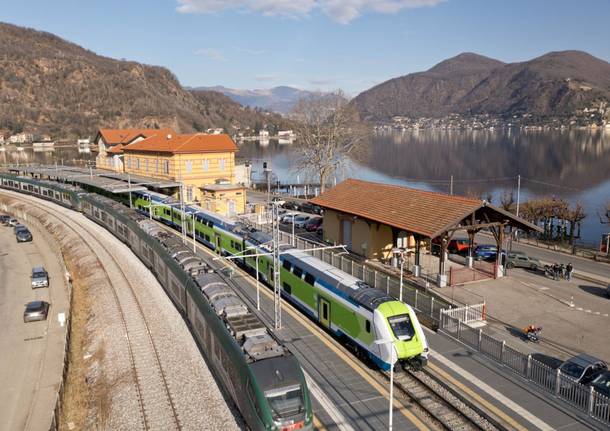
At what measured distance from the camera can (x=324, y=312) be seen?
75.7 feet

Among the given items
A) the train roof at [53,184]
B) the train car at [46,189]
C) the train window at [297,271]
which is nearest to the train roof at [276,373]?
the train window at [297,271]

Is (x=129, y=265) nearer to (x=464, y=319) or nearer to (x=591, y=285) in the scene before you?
(x=464, y=319)

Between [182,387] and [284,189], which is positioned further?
[284,189]

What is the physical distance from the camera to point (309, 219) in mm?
49969

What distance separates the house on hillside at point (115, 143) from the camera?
254ft

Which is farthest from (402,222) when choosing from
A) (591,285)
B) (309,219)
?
(309,219)

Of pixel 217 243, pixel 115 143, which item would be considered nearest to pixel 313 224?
pixel 217 243

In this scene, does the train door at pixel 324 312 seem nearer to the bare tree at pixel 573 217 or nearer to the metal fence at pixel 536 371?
the metal fence at pixel 536 371

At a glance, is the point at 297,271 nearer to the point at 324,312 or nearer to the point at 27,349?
the point at 324,312

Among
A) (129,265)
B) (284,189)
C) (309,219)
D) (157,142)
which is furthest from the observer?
(284,189)

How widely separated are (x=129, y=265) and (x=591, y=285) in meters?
33.6

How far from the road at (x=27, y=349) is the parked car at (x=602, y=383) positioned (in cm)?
2292

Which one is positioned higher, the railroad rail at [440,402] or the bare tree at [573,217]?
the bare tree at [573,217]

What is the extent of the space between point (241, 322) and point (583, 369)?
13106mm
